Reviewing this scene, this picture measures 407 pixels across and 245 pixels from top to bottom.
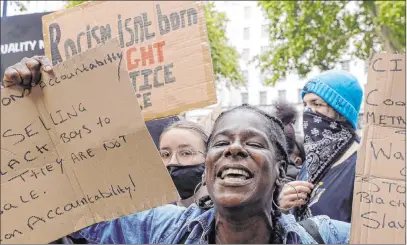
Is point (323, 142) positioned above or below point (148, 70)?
below

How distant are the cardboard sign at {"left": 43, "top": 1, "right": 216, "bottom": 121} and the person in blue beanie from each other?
2.31 ft

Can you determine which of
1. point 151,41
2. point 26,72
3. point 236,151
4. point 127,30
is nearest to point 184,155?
point 151,41

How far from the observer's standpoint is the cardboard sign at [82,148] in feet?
6.31

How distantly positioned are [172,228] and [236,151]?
0.42 meters

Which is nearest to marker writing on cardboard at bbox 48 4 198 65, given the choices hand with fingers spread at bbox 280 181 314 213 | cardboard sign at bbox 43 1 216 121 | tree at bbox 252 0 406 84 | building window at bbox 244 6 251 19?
cardboard sign at bbox 43 1 216 121

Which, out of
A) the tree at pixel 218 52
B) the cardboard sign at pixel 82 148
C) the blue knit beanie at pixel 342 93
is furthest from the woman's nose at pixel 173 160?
the tree at pixel 218 52

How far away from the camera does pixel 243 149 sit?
83.3 inches

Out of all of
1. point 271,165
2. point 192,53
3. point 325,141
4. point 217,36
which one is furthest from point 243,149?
point 217,36

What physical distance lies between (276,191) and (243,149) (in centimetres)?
26

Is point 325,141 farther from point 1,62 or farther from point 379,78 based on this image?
point 1,62

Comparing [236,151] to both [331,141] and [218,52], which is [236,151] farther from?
[218,52]

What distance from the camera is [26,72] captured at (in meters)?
1.90

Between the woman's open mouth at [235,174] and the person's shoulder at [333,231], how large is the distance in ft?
1.17

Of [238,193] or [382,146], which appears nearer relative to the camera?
[382,146]
